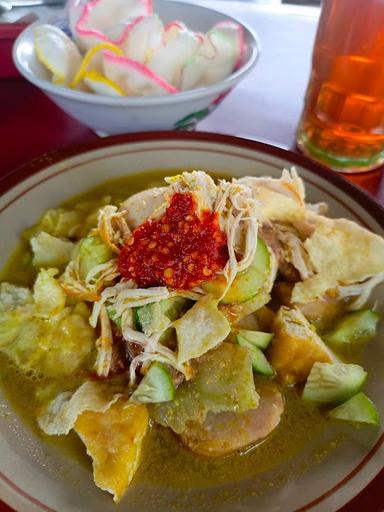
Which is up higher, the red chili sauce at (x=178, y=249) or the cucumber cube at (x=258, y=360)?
the red chili sauce at (x=178, y=249)

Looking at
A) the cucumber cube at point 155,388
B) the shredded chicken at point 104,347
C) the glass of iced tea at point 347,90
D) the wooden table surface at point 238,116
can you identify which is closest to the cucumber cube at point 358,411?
the cucumber cube at point 155,388

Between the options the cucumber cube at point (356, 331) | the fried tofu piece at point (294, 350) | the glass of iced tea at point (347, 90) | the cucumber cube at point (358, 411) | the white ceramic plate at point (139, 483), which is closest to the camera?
the white ceramic plate at point (139, 483)

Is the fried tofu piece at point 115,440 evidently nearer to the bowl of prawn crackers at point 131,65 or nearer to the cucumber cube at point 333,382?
the cucumber cube at point 333,382

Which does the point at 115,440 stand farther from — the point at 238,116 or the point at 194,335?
the point at 238,116

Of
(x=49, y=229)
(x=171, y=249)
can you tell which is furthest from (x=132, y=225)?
(x=49, y=229)

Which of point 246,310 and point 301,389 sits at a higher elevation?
point 246,310

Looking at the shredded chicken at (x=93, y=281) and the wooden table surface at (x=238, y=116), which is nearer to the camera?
the shredded chicken at (x=93, y=281)

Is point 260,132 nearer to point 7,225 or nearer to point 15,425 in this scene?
point 7,225
